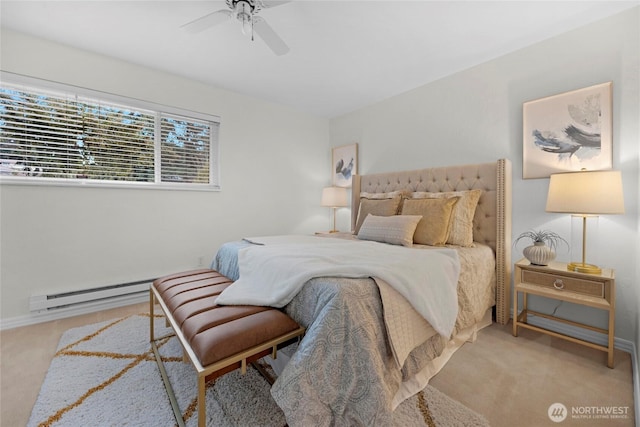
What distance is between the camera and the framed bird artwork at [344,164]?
3990 millimetres

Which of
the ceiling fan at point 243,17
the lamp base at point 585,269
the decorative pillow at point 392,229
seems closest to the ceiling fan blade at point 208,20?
the ceiling fan at point 243,17

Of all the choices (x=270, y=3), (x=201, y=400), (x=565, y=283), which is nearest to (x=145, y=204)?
(x=270, y=3)

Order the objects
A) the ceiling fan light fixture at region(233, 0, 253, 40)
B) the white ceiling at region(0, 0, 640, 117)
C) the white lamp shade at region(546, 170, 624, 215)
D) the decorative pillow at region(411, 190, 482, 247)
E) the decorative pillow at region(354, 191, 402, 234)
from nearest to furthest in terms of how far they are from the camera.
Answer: the white lamp shade at region(546, 170, 624, 215) → the ceiling fan light fixture at region(233, 0, 253, 40) → the white ceiling at region(0, 0, 640, 117) → the decorative pillow at region(411, 190, 482, 247) → the decorative pillow at region(354, 191, 402, 234)

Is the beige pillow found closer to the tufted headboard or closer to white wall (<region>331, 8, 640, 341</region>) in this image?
the tufted headboard

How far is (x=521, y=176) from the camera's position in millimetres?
2346

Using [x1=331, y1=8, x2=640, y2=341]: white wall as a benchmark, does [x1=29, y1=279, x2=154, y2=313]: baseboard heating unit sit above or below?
below

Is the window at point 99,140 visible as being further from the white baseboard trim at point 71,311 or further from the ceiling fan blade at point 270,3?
the ceiling fan blade at point 270,3

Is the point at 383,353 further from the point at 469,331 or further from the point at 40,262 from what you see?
the point at 40,262

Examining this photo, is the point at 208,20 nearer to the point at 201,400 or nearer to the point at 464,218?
the point at 201,400

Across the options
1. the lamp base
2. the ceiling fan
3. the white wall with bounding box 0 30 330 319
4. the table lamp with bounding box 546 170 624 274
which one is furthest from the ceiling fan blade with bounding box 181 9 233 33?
the lamp base

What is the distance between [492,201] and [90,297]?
154 inches

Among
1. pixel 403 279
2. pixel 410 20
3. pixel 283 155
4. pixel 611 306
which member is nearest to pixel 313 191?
pixel 283 155

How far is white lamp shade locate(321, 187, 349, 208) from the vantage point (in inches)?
155

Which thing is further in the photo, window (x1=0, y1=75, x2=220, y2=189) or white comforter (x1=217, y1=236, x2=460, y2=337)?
window (x1=0, y1=75, x2=220, y2=189)
